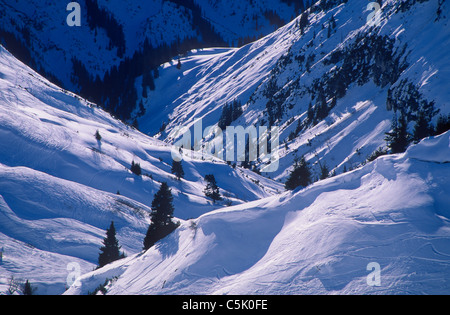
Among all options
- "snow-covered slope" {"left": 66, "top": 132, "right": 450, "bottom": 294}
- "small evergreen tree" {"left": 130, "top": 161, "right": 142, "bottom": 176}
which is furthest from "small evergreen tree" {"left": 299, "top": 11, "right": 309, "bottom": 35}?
"snow-covered slope" {"left": 66, "top": 132, "right": 450, "bottom": 294}

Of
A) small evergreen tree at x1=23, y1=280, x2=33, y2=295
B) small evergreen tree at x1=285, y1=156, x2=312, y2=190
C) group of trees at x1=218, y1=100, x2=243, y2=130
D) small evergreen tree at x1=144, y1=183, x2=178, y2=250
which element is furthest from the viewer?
group of trees at x1=218, y1=100, x2=243, y2=130

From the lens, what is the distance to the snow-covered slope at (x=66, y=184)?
20766 mm

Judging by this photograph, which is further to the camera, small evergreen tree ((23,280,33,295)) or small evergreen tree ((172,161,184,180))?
small evergreen tree ((172,161,184,180))

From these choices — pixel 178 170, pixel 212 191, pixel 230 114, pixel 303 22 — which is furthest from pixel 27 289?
pixel 303 22

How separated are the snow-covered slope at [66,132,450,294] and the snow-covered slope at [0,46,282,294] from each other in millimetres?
7428

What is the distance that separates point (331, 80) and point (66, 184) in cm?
7097

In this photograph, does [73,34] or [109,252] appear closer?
[109,252]

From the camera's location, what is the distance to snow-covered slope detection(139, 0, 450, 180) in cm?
6206

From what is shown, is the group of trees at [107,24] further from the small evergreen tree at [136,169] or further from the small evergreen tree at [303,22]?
the small evergreen tree at [136,169]

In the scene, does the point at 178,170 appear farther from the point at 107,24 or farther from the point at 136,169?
the point at 107,24

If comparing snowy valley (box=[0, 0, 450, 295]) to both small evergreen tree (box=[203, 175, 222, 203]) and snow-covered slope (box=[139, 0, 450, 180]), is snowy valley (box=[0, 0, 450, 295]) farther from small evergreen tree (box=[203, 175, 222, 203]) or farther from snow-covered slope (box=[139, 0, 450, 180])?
small evergreen tree (box=[203, 175, 222, 203])

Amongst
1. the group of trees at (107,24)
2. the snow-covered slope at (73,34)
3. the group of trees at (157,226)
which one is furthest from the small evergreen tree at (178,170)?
the group of trees at (107,24)

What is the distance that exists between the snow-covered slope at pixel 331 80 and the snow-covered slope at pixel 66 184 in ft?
84.1

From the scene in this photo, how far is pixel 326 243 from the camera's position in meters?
10.9
